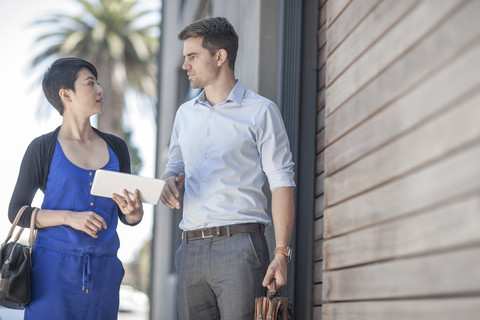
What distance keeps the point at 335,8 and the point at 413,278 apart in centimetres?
169

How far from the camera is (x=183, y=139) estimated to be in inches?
142

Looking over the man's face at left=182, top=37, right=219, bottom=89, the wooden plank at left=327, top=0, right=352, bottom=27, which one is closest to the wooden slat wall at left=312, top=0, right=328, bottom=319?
the wooden plank at left=327, top=0, right=352, bottom=27

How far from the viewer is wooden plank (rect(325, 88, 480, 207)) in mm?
1812

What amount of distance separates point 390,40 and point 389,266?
2.84 ft

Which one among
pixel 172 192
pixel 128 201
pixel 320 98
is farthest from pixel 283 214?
pixel 320 98

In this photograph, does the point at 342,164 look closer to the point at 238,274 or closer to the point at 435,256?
the point at 238,274

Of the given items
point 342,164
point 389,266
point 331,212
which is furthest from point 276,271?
point 389,266

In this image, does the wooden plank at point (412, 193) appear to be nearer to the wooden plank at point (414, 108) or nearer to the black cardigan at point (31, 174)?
the wooden plank at point (414, 108)

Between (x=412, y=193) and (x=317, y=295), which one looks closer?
(x=412, y=193)

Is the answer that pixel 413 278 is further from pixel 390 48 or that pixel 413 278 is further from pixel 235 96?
pixel 235 96

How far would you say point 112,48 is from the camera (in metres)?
24.7

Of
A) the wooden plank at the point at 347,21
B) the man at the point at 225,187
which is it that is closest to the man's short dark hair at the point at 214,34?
the man at the point at 225,187

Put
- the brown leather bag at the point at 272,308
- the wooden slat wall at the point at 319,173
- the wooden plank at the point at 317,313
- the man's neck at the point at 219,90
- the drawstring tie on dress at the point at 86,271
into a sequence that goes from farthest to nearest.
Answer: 1. the wooden slat wall at the point at 319,173
2. the wooden plank at the point at 317,313
3. the man's neck at the point at 219,90
4. the drawstring tie on dress at the point at 86,271
5. the brown leather bag at the point at 272,308

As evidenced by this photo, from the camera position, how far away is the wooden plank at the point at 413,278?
178cm
